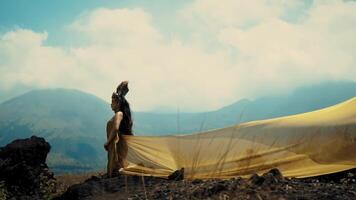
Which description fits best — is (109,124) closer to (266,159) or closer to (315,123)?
(266,159)

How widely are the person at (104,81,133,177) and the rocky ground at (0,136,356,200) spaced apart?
20.6 inches

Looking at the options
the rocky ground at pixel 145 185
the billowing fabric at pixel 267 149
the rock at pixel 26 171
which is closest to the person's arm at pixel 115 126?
the billowing fabric at pixel 267 149

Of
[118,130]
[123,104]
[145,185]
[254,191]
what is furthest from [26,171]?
[254,191]

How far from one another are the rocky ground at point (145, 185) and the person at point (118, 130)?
0.52m

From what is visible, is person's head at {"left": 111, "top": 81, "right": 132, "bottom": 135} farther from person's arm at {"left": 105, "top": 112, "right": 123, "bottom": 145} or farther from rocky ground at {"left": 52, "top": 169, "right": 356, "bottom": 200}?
rocky ground at {"left": 52, "top": 169, "right": 356, "bottom": 200}

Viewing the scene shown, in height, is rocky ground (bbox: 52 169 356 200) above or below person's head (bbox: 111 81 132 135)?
below

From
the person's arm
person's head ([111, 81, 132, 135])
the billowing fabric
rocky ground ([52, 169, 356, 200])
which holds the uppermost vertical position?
person's head ([111, 81, 132, 135])

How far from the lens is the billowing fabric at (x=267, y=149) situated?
40.5ft

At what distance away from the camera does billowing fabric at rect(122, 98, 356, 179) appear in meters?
12.4

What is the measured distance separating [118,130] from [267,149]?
12.2ft

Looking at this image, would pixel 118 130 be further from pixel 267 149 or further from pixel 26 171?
pixel 267 149

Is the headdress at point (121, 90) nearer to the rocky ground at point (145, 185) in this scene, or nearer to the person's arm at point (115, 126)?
the person's arm at point (115, 126)

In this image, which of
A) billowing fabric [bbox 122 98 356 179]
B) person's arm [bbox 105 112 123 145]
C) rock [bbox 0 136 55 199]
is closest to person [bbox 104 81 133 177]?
person's arm [bbox 105 112 123 145]

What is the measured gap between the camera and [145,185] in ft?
35.7
